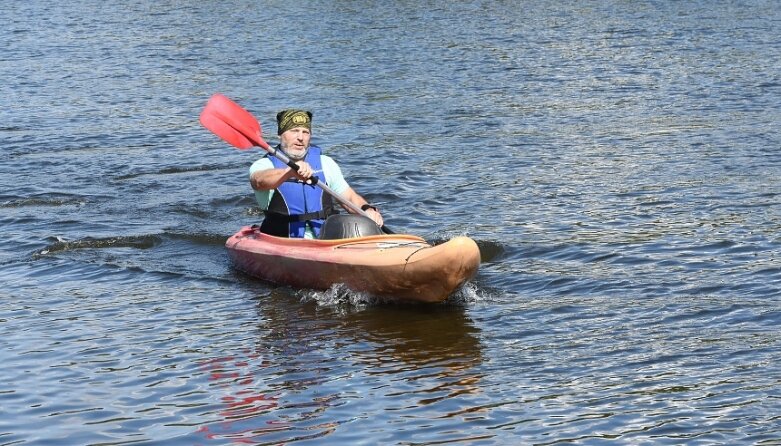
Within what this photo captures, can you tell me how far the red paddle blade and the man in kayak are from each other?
0.53m

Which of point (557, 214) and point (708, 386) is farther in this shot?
point (557, 214)

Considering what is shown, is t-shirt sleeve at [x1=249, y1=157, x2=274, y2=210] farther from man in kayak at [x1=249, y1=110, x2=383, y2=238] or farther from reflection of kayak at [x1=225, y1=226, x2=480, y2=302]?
reflection of kayak at [x1=225, y1=226, x2=480, y2=302]

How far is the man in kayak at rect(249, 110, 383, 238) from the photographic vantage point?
8.28 metres

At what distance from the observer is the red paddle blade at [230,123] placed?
8953mm

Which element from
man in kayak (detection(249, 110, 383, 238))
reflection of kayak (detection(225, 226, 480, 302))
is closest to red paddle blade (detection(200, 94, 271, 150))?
man in kayak (detection(249, 110, 383, 238))

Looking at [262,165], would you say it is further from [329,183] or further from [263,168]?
[329,183]

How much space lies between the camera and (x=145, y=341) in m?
6.87

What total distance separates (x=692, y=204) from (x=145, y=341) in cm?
521

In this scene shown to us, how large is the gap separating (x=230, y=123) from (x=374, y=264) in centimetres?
205

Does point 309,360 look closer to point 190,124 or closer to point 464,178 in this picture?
point 464,178

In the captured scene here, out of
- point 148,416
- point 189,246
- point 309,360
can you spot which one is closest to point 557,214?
point 189,246

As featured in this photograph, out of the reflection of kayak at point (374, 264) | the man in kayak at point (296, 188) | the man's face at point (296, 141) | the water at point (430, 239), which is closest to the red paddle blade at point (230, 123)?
the man in kayak at point (296, 188)

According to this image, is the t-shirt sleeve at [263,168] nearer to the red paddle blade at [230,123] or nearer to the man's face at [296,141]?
the man's face at [296,141]

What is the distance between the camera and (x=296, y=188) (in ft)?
27.5
